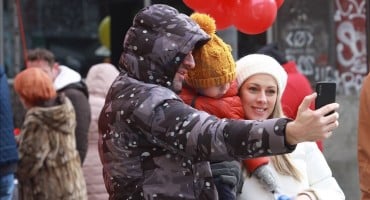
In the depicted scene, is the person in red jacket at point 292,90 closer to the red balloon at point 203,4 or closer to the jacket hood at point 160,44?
the red balloon at point 203,4

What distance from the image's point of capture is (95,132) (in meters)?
7.64

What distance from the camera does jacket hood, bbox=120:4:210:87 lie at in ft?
10.5

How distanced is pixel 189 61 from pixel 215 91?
19.3 inches

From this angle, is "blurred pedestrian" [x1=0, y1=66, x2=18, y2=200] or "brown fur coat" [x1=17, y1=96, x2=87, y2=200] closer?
"blurred pedestrian" [x1=0, y1=66, x2=18, y2=200]

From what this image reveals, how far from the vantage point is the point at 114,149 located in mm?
3291

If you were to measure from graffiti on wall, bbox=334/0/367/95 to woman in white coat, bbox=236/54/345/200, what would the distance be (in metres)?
5.10

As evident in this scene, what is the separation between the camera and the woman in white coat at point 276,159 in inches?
161

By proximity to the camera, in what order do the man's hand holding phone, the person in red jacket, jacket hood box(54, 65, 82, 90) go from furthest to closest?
1. jacket hood box(54, 65, 82, 90)
2. the person in red jacket
3. the man's hand holding phone

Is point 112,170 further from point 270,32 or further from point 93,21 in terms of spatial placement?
point 93,21

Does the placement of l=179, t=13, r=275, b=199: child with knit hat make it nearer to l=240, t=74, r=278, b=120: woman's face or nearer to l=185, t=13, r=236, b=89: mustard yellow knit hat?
l=185, t=13, r=236, b=89: mustard yellow knit hat

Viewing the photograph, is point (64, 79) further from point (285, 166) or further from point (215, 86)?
point (215, 86)

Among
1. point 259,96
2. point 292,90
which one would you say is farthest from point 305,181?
point 292,90

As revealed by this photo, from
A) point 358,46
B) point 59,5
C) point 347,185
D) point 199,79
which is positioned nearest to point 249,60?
point 199,79

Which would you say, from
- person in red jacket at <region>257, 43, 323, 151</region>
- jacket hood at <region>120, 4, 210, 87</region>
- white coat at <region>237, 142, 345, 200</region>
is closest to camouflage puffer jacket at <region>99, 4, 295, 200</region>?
jacket hood at <region>120, 4, 210, 87</region>
